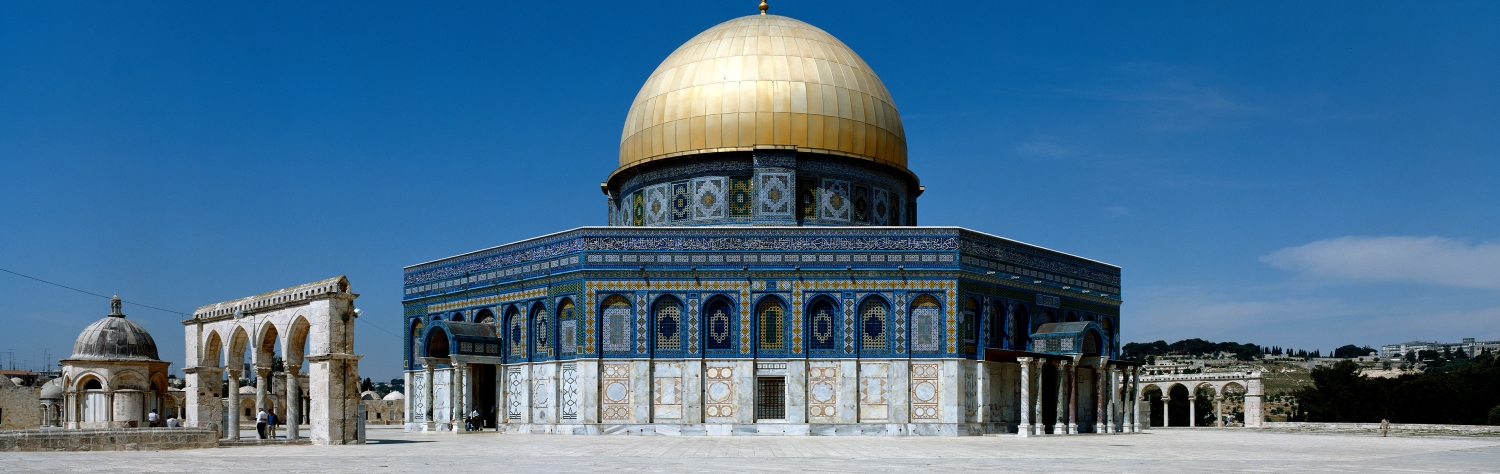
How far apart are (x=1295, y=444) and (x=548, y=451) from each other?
51.4 ft

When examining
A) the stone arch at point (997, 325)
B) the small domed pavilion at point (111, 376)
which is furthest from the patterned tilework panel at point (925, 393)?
the small domed pavilion at point (111, 376)

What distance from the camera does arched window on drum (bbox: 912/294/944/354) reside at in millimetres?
31359

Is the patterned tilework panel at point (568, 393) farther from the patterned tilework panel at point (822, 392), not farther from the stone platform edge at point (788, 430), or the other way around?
the patterned tilework panel at point (822, 392)

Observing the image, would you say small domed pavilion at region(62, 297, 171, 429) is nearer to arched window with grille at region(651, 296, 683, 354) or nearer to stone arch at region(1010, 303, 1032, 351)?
arched window with grille at region(651, 296, 683, 354)

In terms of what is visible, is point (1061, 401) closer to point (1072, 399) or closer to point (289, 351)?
point (1072, 399)

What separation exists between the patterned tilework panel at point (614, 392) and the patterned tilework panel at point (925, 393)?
6.57m

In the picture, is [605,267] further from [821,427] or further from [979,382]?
[979,382]

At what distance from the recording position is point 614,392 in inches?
1228

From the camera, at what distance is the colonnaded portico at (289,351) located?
988 inches

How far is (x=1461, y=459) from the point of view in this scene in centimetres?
2144

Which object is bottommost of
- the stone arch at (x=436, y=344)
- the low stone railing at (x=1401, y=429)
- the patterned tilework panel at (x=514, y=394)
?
the low stone railing at (x=1401, y=429)

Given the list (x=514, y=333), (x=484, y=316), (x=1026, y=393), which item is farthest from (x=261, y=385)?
(x=1026, y=393)

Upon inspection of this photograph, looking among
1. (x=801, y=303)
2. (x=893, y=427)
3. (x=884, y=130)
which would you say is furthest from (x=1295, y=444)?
(x=884, y=130)

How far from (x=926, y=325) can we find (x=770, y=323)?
11.8ft
